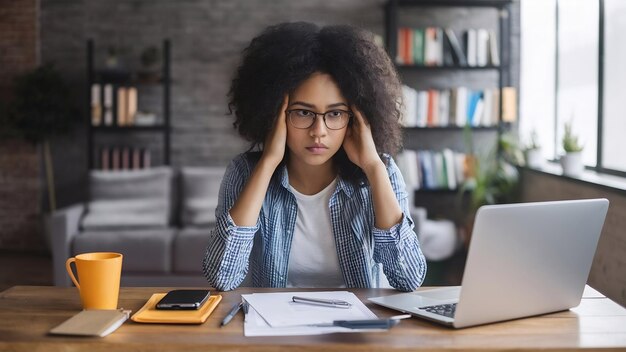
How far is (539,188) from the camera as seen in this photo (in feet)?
14.4

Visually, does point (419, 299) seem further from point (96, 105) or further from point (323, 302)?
point (96, 105)

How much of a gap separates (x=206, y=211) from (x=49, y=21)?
2.58 meters

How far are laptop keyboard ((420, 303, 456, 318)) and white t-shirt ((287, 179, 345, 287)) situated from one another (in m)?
0.46

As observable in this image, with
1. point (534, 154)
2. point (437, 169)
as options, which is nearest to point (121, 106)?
point (437, 169)

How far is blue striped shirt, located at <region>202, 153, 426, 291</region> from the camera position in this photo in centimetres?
164

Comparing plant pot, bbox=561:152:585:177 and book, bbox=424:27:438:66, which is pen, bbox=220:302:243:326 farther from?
book, bbox=424:27:438:66

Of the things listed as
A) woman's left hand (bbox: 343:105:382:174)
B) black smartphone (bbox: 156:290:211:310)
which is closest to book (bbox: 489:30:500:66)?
woman's left hand (bbox: 343:105:382:174)

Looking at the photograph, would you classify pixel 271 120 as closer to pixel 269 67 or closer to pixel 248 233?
pixel 269 67

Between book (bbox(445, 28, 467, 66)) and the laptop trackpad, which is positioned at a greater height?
book (bbox(445, 28, 467, 66))

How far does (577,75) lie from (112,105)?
3.46 meters

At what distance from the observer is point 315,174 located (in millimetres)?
1855

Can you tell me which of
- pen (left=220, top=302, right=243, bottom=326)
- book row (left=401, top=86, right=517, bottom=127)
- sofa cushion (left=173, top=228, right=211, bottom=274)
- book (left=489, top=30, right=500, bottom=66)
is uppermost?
book (left=489, top=30, right=500, bottom=66)

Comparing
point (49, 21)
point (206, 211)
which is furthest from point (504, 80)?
point (49, 21)

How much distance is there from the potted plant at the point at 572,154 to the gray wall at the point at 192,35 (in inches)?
87.9
